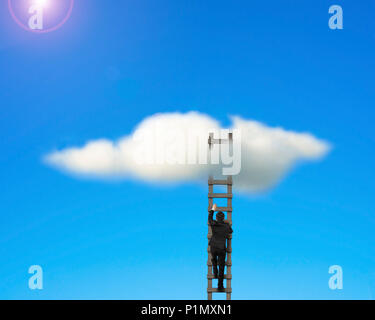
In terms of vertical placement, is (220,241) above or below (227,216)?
below

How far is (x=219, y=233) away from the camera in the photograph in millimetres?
12164

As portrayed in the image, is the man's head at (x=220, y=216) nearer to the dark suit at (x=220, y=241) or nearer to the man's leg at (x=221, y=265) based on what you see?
the dark suit at (x=220, y=241)

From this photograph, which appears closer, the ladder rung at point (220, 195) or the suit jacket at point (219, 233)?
the suit jacket at point (219, 233)

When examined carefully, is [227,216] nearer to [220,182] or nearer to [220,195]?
[220,195]

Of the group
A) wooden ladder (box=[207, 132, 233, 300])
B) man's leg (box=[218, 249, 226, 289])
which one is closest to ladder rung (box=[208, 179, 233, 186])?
wooden ladder (box=[207, 132, 233, 300])

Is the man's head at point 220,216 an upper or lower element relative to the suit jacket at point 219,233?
upper

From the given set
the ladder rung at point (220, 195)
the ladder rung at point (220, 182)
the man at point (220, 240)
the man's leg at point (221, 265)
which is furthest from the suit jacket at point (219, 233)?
the ladder rung at point (220, 182)

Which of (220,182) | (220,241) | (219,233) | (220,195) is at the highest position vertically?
(220,182)

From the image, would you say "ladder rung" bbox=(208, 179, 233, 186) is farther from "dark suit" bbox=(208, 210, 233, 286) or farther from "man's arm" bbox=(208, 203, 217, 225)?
"dark suit" bbox=(208, 210, 233, 286)

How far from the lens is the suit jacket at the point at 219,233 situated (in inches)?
478

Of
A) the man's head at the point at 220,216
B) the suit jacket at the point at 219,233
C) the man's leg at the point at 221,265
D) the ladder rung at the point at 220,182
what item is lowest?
the man's leg at the point at 221,265

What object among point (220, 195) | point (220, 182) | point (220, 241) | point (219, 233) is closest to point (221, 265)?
point (220, 241)
